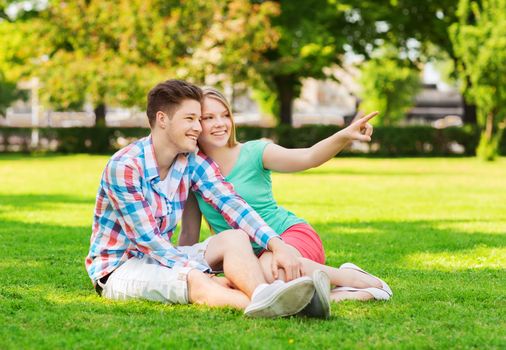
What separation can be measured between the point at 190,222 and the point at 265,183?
599mm

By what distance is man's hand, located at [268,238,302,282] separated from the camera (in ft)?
17.3

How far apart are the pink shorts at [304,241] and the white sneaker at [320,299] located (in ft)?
3.12

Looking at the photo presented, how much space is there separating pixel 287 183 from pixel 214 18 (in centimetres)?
1062

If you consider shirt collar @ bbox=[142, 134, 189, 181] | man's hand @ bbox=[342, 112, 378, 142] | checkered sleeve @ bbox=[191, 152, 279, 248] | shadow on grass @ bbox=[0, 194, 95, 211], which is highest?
man's hand @ bbox=[342, 112, 378, 142]

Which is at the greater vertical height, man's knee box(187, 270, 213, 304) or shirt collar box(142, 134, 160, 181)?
shirt collar box(142, 134, 160, 181)

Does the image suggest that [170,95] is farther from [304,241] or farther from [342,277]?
[342,277]

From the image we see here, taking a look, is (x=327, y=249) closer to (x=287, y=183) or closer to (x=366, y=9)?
(x=287, y=183)

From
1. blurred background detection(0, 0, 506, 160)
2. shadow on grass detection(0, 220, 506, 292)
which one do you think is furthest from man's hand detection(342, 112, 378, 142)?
blurred background detection(0, 0, 506, 160)

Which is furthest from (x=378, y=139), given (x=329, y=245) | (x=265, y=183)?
(x=265, y=183)

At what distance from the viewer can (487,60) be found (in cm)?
2916

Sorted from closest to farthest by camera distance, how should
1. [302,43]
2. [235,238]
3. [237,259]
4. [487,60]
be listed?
[237,259] < [235,238] < [487,60] < [302,43]

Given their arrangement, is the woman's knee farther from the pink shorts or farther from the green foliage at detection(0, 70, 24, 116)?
the green foliage at detection(0, 70, 24, 116)

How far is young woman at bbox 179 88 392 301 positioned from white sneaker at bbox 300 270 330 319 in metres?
0.62

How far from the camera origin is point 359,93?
206ft
